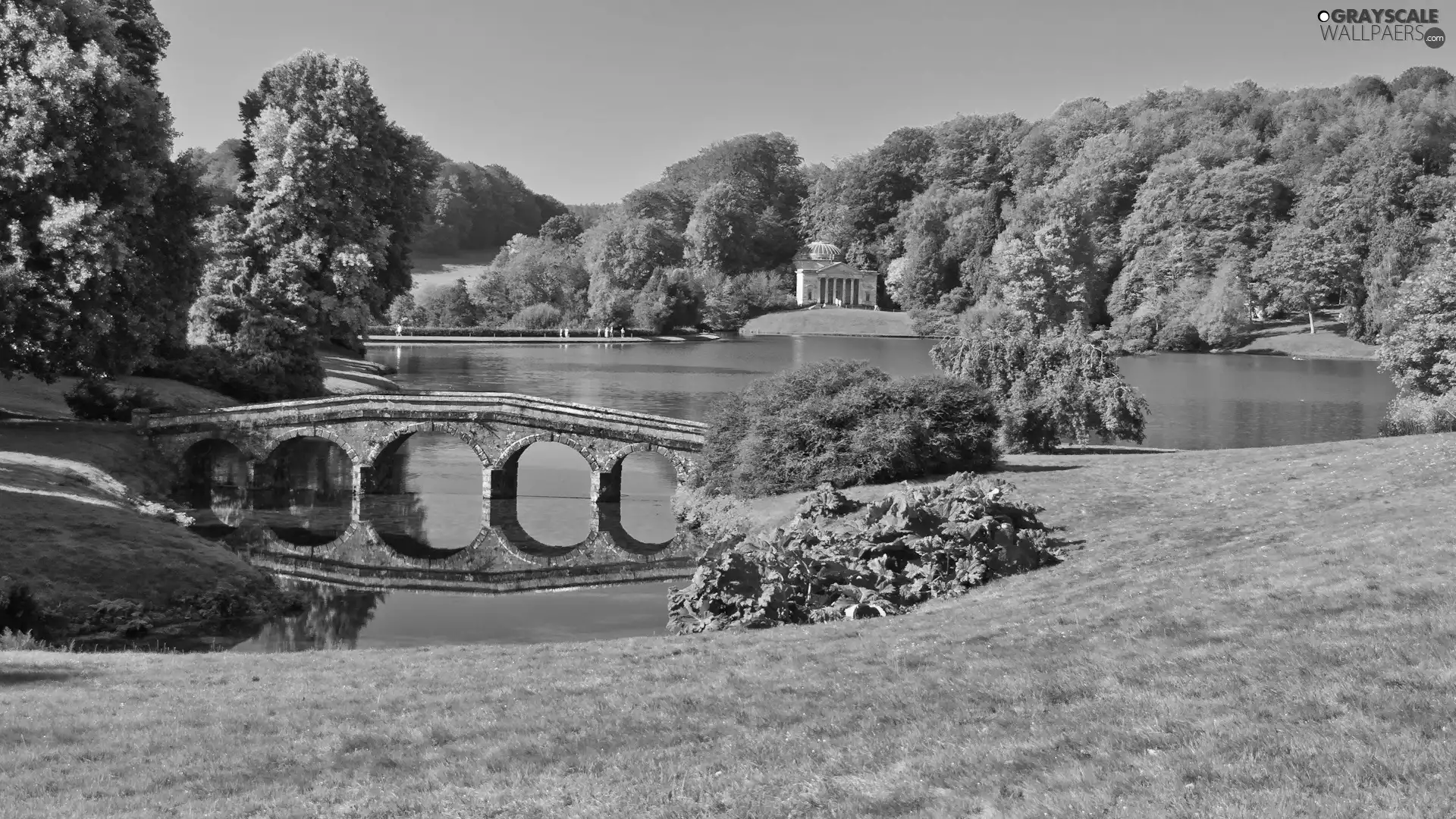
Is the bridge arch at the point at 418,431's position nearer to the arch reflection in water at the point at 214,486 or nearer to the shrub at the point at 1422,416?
the arch reflection in water at the point at 214,486

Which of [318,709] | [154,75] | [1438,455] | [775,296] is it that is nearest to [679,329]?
[775,296]

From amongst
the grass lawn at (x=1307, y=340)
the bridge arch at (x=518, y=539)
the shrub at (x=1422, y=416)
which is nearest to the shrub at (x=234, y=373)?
the bridge arch at (x=518, y=539)

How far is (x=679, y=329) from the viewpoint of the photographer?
144375 mm

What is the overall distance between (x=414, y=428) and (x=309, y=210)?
17.7m

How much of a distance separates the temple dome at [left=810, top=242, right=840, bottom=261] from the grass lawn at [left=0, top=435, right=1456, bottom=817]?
149352 mm

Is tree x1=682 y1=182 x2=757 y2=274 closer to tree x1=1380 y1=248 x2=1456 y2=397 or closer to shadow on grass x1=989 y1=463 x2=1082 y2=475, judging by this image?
tree x1=1380 y1=248 x2=1456 y2=397

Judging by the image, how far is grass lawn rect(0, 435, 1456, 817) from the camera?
10391 mm

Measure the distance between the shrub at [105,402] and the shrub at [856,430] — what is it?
2650 centimetres

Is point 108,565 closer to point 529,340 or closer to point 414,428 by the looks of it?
point 414,428

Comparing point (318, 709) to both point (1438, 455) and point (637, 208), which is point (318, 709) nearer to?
point (1438, 455)

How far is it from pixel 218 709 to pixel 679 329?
130 meters

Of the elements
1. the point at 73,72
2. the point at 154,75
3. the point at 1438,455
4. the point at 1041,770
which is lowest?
the point at 1041,770

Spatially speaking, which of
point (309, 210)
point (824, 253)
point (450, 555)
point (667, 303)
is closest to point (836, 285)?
point (824, 253)

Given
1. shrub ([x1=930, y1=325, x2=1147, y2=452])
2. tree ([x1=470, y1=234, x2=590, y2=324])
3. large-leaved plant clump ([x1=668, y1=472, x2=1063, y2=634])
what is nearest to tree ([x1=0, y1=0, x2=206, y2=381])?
large-leaved plant clump ([x1=668, y1=472, x2=1063, y2=634])
